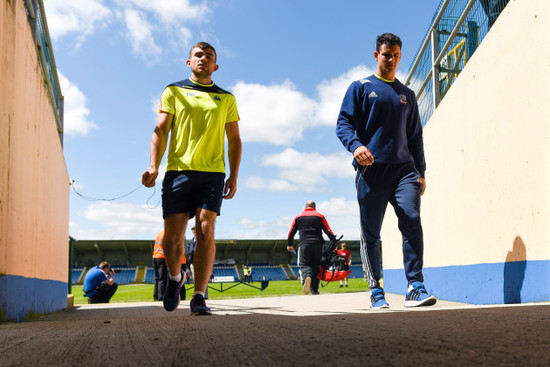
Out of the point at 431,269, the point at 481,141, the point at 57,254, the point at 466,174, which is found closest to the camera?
the point at 481,141

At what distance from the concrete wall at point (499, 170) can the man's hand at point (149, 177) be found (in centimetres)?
267

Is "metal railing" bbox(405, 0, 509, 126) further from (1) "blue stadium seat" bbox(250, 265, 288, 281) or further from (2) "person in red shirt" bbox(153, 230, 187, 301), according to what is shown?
(1) "blue stadium seat" bbox(250, 265, 288, 281)

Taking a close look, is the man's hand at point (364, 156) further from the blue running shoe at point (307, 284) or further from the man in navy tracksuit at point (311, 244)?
the blue running shoe at point (307, 284)

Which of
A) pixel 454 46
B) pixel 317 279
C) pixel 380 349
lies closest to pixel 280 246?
pixel 317 279

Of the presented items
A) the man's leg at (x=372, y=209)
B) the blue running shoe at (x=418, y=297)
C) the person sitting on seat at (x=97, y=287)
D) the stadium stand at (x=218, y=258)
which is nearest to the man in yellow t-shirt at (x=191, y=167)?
the man's leg at (x=372, y=209)

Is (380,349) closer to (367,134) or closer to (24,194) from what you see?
Answer: (367,134)

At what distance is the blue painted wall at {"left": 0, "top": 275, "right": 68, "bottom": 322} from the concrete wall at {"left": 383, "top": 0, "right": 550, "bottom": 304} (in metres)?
3.48

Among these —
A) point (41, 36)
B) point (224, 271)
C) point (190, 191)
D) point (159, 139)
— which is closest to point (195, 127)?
point (159, 139)

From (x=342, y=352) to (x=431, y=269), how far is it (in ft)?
18.5

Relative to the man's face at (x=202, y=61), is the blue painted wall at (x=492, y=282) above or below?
below

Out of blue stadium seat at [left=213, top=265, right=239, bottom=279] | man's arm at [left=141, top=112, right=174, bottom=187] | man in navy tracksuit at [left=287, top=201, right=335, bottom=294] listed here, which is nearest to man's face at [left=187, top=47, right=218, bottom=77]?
man's arm at [left=141, top=112, right=174, bottom=187]

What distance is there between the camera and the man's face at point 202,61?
157 inches

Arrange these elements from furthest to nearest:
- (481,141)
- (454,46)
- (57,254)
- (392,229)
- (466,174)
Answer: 1. (392,229)
2. (57,254)
3. (454,46)
4. (466,174)
5. (481,141)

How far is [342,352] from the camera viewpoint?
1.23m
